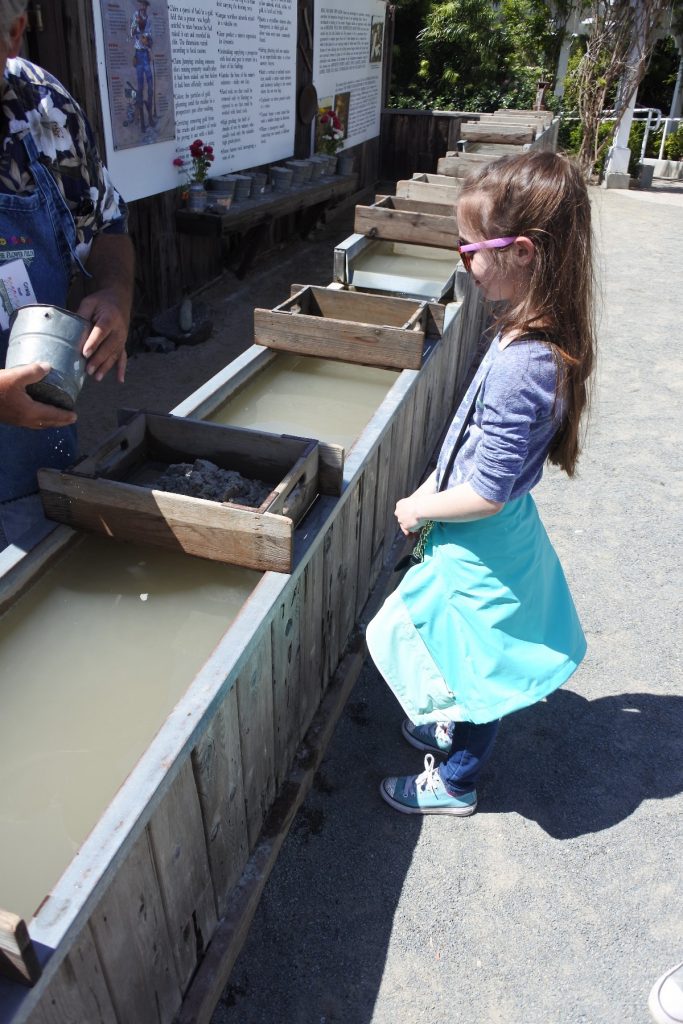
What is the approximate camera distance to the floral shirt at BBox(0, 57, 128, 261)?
81.0 inches

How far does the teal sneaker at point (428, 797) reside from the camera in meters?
2.69

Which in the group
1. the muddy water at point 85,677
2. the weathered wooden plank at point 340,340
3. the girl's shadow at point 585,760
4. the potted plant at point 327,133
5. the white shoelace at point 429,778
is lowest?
the girl's shadow at point 585,760

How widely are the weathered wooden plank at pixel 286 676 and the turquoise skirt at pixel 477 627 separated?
25cm

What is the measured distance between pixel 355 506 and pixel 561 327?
1213 millimetres

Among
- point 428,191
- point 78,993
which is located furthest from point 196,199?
point 78,993

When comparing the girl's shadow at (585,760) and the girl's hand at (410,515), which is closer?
the girl's hand at (410,515)

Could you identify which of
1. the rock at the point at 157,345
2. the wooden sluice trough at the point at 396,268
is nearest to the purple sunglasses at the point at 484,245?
the wooden sluice trough at the point at 396,268

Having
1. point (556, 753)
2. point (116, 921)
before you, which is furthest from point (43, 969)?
point (556, 753)

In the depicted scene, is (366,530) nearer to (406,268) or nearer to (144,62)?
(406,268)

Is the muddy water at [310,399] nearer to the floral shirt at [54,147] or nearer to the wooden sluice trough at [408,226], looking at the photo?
the floral shirt at [54,147]

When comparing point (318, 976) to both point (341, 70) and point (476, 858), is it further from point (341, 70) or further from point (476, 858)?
point (341, 70)

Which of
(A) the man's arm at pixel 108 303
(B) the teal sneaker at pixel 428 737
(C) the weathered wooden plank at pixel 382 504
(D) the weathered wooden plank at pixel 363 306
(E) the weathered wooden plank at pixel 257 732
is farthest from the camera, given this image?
(D) the weathered wooden plank at pixel 363 306

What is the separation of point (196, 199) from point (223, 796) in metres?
6.29

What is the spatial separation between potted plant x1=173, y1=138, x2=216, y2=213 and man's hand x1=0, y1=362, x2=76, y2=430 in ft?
18.9
